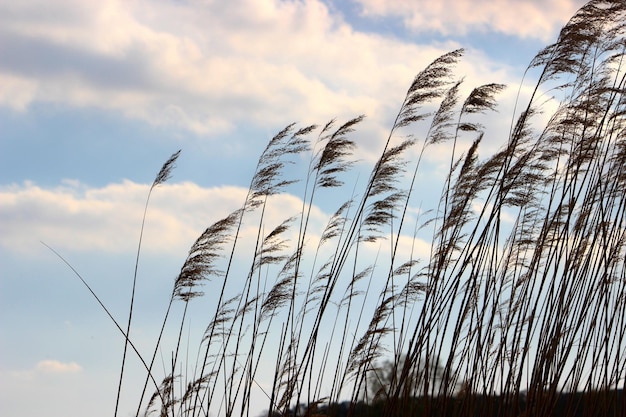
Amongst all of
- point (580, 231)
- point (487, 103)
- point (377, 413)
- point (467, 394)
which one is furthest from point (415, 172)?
point (377, 413)

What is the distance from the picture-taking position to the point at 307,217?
4164 mm

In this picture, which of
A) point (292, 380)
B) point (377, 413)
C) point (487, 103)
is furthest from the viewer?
point (377, 413)

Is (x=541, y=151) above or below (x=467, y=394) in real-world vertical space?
above

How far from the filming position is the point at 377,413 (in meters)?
8.09

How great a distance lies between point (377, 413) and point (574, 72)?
5.12m

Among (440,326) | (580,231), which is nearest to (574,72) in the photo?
(580,231)

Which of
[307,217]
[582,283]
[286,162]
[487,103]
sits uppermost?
[487,103]

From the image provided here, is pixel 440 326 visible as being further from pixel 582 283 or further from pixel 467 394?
pixel 582 283

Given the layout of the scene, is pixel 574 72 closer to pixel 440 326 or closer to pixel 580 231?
pixel 580 231

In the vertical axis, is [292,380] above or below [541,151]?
below

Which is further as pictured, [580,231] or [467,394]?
[580,231]

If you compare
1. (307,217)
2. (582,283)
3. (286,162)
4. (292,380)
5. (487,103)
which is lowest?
(292,380)

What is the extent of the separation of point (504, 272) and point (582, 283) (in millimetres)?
539

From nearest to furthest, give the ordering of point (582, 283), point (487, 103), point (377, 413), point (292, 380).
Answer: point (292, 380) → point (582, 283) → point (487, 103) → point (377, 413)
